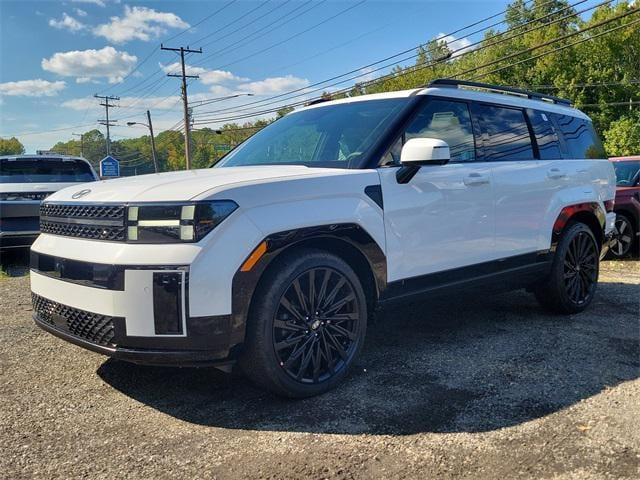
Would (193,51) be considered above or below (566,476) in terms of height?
above

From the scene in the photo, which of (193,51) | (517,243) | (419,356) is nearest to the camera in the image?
(419,356)

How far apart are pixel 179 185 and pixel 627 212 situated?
27.2 ft

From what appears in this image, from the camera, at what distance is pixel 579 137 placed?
219 inches

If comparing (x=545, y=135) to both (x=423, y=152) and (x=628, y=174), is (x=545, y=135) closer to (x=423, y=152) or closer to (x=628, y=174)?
(x=423, y=152)

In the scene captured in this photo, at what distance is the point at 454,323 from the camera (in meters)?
5.00

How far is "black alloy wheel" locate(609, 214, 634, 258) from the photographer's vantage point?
9.02m

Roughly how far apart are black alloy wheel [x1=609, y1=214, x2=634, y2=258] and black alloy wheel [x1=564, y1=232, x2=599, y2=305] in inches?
159

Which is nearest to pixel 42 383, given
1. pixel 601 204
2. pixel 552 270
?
pixel 552 270

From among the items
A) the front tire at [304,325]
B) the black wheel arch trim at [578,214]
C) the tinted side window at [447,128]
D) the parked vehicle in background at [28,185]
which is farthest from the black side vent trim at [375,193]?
the parked vehicle in background at [28,185]

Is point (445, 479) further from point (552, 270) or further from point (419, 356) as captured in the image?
point (552, 270)

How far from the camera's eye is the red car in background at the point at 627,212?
8898 mm

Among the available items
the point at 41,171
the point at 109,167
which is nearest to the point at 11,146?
the point at 109,167

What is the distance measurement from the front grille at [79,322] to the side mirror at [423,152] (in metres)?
2.04

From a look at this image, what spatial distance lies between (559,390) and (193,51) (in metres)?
47.1
